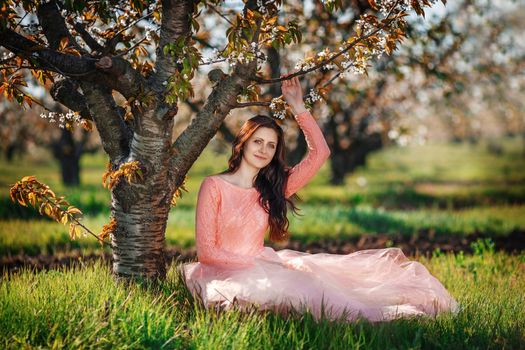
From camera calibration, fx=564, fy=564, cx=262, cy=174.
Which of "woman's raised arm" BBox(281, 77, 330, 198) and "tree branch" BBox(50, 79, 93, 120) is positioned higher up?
"tree branch" BBox(50, 79, 93, 120)

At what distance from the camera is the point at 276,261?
4.00 m

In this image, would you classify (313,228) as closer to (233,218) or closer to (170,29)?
(233,218)

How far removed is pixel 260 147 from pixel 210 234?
2.43 ft

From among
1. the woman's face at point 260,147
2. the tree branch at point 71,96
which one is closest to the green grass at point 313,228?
the tree branch at point 71,96

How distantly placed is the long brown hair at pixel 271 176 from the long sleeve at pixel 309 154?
0.08m

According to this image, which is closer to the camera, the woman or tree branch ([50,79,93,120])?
the woman

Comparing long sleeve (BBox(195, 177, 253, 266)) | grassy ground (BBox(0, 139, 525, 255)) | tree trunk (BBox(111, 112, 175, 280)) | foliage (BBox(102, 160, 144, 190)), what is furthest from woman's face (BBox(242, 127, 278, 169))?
grassy ground (BBox(0, 139, 525, 255))

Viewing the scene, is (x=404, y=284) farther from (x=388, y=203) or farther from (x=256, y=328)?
(x=388, y=203)

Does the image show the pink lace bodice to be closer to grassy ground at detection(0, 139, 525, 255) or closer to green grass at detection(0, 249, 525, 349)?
green grass at detection(0, 249, 525, 349)

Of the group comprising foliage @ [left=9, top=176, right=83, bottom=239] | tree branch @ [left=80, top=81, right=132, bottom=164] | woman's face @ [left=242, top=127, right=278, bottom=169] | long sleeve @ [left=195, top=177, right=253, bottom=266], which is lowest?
long sleeve @ [left=195, top=177, right=253, bottom=266]

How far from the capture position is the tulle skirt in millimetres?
3531

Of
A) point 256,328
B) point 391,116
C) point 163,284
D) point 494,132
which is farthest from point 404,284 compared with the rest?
point 494,132

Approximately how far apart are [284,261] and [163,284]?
34.6 inches

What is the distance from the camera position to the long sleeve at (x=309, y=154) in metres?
4.11
